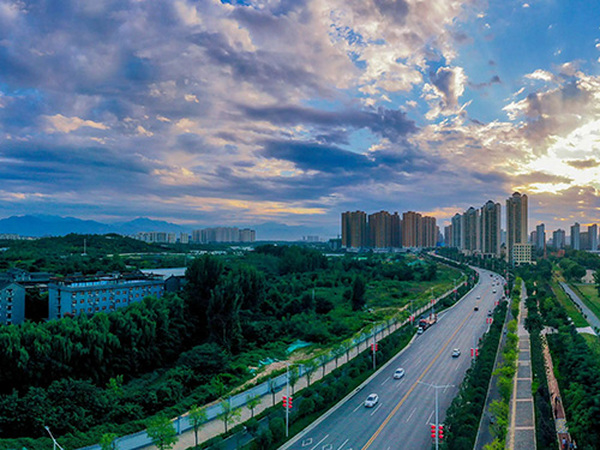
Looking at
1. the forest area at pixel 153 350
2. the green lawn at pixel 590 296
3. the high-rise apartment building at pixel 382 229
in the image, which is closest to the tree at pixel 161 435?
the forest area at pixel 153 350

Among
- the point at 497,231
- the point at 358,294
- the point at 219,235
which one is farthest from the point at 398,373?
the point at 219,235

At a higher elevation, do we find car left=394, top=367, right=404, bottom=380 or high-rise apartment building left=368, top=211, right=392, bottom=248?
high-rise apartment building left=368, top=211, right=392, bottom=248

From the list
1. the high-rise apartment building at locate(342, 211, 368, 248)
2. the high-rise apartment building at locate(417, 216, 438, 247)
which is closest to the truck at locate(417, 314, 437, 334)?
the high-rise apartment building at locate(342, 211, 368, 248)

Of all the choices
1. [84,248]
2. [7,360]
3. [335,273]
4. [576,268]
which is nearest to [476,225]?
[576,268]

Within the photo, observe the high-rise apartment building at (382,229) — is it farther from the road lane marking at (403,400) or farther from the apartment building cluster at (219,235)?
the road lane marking at (403,400)

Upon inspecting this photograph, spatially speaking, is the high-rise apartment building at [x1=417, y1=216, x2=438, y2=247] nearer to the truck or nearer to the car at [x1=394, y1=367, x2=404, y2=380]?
the truck
